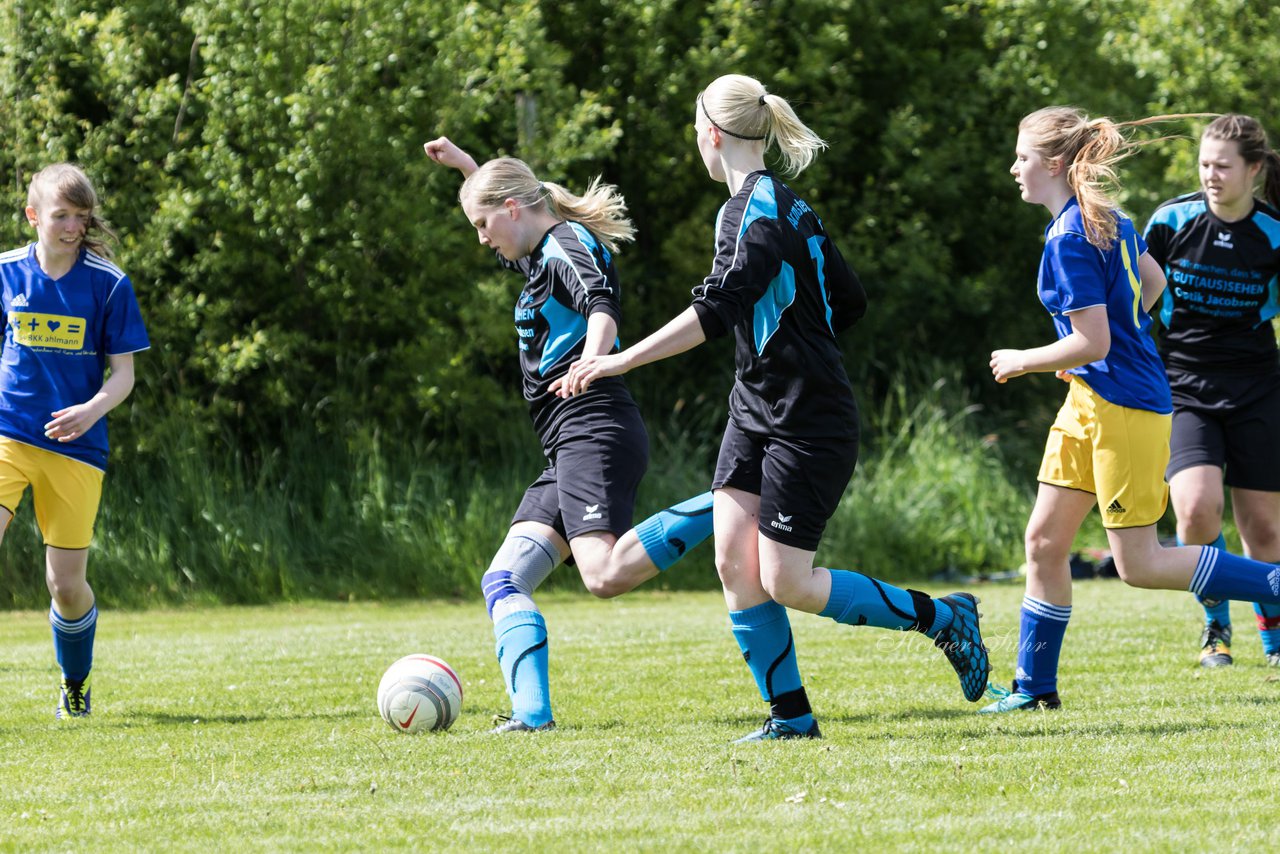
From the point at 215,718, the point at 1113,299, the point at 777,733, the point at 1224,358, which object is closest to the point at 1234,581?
the point at 1113,299

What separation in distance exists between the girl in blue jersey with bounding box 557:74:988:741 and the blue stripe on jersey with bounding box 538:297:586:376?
76 cm

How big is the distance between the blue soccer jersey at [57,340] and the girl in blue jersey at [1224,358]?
4.26 meters

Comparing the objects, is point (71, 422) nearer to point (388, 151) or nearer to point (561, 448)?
point (561, 448)

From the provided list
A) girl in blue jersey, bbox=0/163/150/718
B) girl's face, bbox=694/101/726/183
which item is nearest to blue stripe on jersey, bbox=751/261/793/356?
girl's face, bbox=694/101/726/183

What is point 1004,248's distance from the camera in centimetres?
1977

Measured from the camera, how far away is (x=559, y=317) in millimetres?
5660

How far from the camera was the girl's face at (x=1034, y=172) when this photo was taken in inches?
211

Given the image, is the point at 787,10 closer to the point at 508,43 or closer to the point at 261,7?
→ the point at 508,43

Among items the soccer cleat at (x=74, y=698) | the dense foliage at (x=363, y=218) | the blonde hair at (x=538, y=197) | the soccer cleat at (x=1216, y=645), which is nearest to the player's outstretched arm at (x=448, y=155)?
the blonde hair at (x=538, y=197)

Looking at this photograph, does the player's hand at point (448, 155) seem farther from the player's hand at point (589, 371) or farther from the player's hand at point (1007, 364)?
the player's hand at point (1007, 364)

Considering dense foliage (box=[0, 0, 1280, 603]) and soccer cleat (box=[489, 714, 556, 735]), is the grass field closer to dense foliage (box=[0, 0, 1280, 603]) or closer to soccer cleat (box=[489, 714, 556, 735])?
soccer cleat (box=[489, 714, 556, 735])

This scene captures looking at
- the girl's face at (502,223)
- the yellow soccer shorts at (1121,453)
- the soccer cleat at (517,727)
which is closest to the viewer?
the yellow soccer shorts at (1121,453)

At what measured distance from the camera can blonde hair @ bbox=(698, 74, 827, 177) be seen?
5.00m

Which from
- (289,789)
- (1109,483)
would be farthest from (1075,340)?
(289,789)
